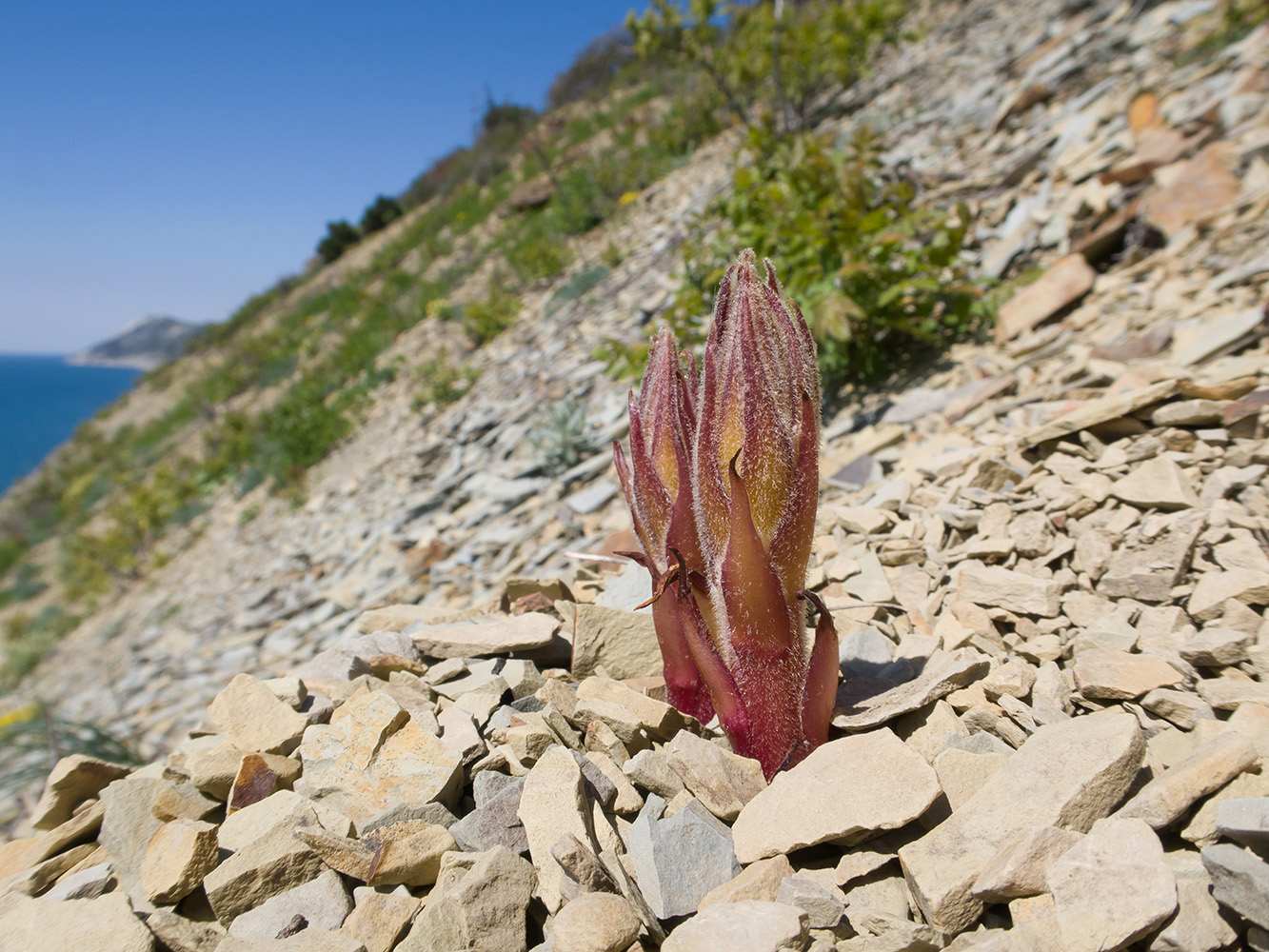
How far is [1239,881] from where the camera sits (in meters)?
0.91

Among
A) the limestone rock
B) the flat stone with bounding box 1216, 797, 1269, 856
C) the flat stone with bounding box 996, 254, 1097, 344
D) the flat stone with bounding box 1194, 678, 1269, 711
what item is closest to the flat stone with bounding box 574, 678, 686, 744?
the limestone rock

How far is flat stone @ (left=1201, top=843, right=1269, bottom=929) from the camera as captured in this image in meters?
0.89

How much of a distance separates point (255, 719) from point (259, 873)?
44cm

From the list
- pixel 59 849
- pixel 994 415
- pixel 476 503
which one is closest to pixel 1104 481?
pixel 994 415

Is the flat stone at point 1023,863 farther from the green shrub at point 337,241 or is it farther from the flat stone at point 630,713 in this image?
the green shrub at point 337,241

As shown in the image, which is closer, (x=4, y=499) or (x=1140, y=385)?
(x=1140, y=385)

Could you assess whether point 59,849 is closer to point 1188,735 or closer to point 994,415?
point 1188,735

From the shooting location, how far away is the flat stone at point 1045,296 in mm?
3344

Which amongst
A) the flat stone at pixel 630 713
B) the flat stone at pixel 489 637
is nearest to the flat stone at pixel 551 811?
the flat stone at pixel 630 713

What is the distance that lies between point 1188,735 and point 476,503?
391cm

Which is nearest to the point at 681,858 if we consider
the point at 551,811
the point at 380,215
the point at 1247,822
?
the point at 551,811

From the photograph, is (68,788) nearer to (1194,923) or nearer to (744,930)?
(744,930)

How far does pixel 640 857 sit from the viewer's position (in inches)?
48.4

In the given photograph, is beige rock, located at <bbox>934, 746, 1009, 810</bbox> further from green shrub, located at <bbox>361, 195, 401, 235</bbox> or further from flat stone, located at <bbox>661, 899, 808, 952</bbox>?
green shrub, located at <bbox>361, 195, 401, 235</bbox>
